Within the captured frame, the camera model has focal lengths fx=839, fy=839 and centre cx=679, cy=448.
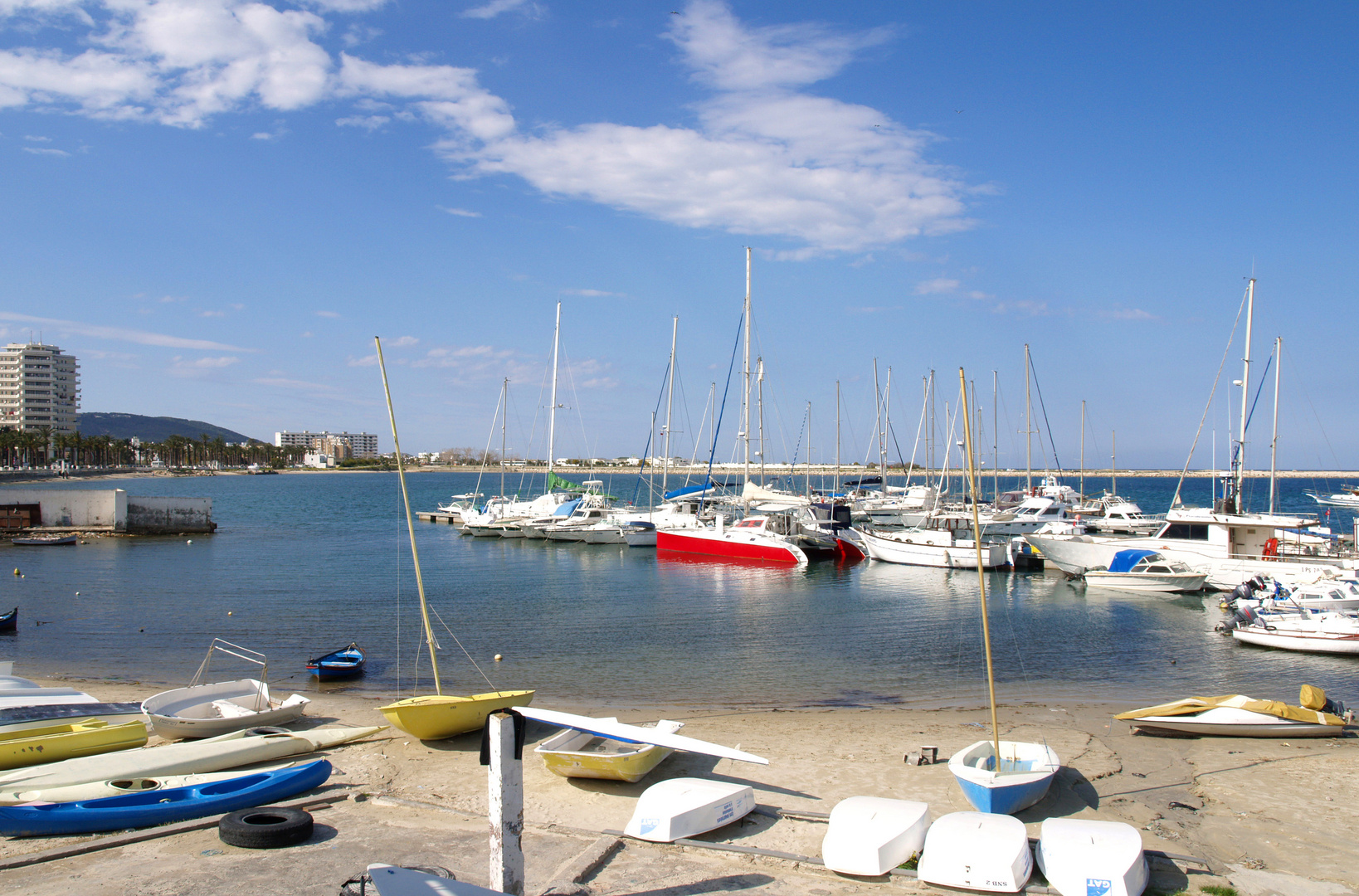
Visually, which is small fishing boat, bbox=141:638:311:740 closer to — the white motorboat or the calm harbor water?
the calm harbor water

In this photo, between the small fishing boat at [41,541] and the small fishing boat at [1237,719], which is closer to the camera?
the small fishing boat at [1237,719]

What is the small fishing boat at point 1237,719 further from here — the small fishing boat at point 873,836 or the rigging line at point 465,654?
the rigging line at point 465,654

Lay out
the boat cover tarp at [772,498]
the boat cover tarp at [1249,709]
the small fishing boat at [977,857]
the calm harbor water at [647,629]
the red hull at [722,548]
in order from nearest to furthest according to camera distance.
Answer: the small fishing boat at [977,857]
the boat cover tarp at [1249,709]
the calm harbor water at [647,629]
the red hull at [722,548]
the boat cover tarp at [772,498]

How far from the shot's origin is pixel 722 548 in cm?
4738

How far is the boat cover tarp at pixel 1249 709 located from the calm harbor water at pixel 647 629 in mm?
3405

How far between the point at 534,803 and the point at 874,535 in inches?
1451

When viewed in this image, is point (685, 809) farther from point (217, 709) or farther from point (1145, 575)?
point (1145, 575)

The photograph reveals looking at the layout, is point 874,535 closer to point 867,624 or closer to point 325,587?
point 867,624

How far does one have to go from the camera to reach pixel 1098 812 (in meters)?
11.9

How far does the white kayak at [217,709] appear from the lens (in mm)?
14609

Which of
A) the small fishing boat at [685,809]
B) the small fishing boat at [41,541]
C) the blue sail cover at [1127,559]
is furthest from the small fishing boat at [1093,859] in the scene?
the small fishing boat at [41,541]

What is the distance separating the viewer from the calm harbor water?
818 inches

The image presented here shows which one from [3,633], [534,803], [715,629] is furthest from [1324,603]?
[3,633]

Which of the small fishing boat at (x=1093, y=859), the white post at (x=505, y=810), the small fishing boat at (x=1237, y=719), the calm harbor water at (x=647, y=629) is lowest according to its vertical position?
the calm harbor water at (x=647, y=629)
